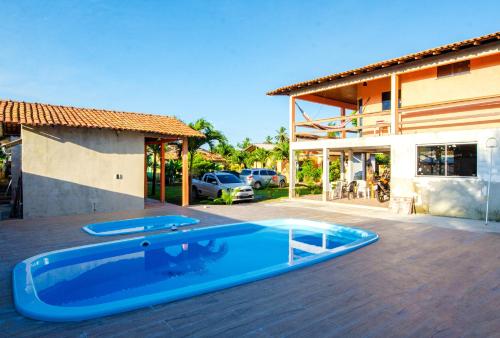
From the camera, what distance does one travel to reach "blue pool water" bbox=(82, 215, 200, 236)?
919 cm

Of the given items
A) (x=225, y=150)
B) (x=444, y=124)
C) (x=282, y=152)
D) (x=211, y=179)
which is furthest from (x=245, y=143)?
(x=444, y=124)

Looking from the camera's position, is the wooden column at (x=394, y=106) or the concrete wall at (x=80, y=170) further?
the wooden column at (x=394, y=106)

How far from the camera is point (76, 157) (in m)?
11.9

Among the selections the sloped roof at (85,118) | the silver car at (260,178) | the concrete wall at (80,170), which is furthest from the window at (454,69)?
the silver car at (260,178)

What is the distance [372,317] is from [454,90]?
1184 cm

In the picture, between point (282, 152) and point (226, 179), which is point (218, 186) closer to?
point (226, 179)

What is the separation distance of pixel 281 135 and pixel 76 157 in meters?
32.6

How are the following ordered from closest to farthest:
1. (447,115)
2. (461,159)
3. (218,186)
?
1. (461,159)
2. (447,115)
3. (218,186)

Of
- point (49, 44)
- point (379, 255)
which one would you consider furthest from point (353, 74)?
point (49, 44)

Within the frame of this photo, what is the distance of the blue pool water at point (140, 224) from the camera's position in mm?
9188

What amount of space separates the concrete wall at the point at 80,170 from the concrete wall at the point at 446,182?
10623 mm

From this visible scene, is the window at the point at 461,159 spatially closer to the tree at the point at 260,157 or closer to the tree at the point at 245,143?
the tree at the point at 260,157

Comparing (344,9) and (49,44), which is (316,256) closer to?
(344,9)

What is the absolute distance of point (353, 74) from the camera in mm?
14078
